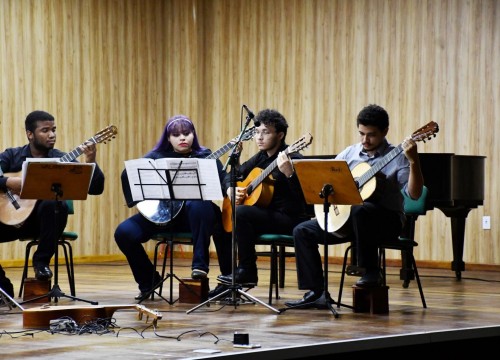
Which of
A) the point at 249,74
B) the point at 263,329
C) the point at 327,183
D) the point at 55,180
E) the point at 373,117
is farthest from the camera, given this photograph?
the point at 249,74

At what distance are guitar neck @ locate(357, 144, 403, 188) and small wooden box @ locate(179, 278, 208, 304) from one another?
46.9 inches

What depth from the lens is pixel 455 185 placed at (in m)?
7.77

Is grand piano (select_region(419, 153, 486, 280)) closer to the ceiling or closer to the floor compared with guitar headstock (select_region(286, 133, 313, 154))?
closer to the floor

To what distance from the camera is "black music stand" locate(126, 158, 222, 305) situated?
5.66 metres

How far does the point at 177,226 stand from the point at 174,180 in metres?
0.57

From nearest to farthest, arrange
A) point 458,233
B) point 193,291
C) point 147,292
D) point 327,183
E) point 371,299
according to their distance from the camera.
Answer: point 327,183, point 371,299, point 193,291, point 147,292, point 458,233

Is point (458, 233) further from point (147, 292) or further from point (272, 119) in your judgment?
point (147, 292)

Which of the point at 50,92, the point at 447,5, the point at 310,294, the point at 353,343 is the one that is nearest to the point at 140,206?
the point at 310,294

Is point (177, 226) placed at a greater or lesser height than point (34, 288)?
greater

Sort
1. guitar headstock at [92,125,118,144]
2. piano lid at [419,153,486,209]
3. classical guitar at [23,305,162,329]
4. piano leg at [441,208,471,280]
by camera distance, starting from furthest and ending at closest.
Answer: piano leg at [441,208,471,280] → piano lid at [419,153,486,209] → guitar headstock at [92,125,118,144] → classical guitar at [23,305,162,329]

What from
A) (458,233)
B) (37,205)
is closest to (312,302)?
(37,205)

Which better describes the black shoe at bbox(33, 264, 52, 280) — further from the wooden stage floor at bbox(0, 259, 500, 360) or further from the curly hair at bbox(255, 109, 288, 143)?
the curly hair at bbox(255, 109, 288, 143)

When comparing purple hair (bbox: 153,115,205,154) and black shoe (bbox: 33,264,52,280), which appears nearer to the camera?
black shoe (bbox: 33,264,52,280)

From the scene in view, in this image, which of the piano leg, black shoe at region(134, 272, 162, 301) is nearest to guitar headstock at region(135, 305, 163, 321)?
black shoe at region(134, 272, 162, 301)
